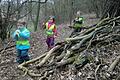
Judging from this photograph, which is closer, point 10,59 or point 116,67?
point 116,67

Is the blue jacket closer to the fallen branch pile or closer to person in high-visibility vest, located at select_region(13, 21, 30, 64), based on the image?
person in high-visibility vest, located at select_region(13, 21, 30, 64)

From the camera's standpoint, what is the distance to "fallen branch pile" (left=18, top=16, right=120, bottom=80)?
6594mm

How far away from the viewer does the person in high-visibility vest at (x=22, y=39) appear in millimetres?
8086

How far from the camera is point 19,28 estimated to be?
26.7ft

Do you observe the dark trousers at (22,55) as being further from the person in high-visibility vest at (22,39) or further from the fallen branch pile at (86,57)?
the fallen branch pile at (86,57)

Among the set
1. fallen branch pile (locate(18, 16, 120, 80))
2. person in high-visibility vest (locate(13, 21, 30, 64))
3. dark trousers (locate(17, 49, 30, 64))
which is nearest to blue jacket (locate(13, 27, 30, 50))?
person in high-visibility vest (locate(13, 21, 30, 64))

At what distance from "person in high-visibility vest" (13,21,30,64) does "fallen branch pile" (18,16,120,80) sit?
0.42 metres

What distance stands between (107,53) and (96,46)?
16.1 inches

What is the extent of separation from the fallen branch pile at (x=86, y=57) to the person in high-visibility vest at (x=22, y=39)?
423 millimetres

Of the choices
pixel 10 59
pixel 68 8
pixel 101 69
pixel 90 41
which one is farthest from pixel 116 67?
pixel 68 8

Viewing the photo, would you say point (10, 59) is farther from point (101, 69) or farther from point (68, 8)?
point (68, 8)

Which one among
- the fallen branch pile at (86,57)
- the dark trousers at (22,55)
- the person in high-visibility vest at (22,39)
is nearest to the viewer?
the fallen branch pile at (86,57)

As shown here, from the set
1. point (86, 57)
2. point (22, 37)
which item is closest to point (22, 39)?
point (22, 37)

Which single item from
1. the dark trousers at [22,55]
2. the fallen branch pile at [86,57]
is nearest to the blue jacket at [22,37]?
the dark trousers at [22,55]
